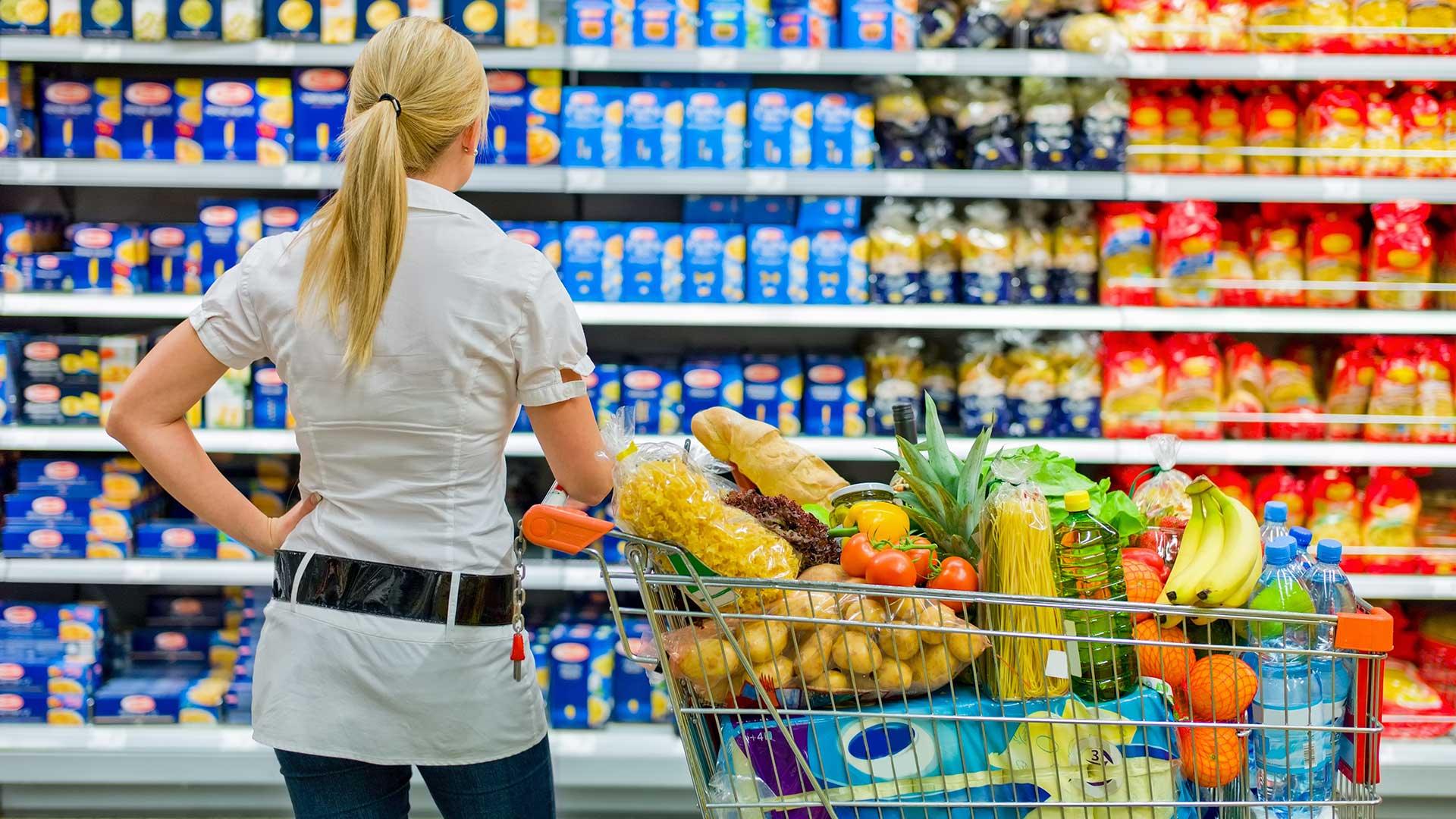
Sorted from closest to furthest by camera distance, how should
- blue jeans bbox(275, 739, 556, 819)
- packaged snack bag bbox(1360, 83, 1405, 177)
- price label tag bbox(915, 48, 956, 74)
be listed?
blue jeans bbox(275, 739, 556, 819) < price label tag bbox(915, 48, 956, 74) < packaged snack bag bbox(1360, 83, 1405, 177)

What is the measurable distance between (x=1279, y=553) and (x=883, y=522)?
0.42m

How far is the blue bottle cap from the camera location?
1.32 metres

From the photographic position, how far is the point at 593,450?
4.51ft

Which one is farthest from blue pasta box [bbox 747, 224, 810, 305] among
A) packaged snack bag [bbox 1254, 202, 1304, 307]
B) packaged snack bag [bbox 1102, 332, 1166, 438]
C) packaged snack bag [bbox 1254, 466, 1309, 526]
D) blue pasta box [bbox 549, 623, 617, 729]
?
packaged snack bag [bbox 1254, 466, 1309, 526]

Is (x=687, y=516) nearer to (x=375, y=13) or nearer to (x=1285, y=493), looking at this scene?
(x=375, y=13)

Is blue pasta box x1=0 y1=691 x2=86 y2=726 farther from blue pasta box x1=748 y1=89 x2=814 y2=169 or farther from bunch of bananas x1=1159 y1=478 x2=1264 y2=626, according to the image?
bunch of bananas x1=1159 y1=478 x2=1264 y2=626

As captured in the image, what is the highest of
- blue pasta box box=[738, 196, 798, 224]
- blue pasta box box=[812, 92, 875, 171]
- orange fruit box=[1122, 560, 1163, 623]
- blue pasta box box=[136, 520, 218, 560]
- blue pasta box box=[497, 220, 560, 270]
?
blue pasta box box=[812, 92, 875, 171]

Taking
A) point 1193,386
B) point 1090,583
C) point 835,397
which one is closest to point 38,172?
point 835,397

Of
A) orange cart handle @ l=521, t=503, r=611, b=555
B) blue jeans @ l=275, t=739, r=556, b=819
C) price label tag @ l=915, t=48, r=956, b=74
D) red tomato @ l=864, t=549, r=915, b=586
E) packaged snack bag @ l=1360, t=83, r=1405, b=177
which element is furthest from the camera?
packaged snack bag @ l=1360, t=83, r=1405, b=177

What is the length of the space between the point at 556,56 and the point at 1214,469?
Result: 190cm

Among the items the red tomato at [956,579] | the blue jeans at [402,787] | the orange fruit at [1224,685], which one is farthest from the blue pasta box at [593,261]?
the orange fruit at [1224,685]

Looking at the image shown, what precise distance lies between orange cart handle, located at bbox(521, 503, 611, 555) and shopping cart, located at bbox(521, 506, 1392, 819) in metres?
0.05

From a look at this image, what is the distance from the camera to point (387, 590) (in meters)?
1.32

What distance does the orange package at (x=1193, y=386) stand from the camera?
2961 mm
